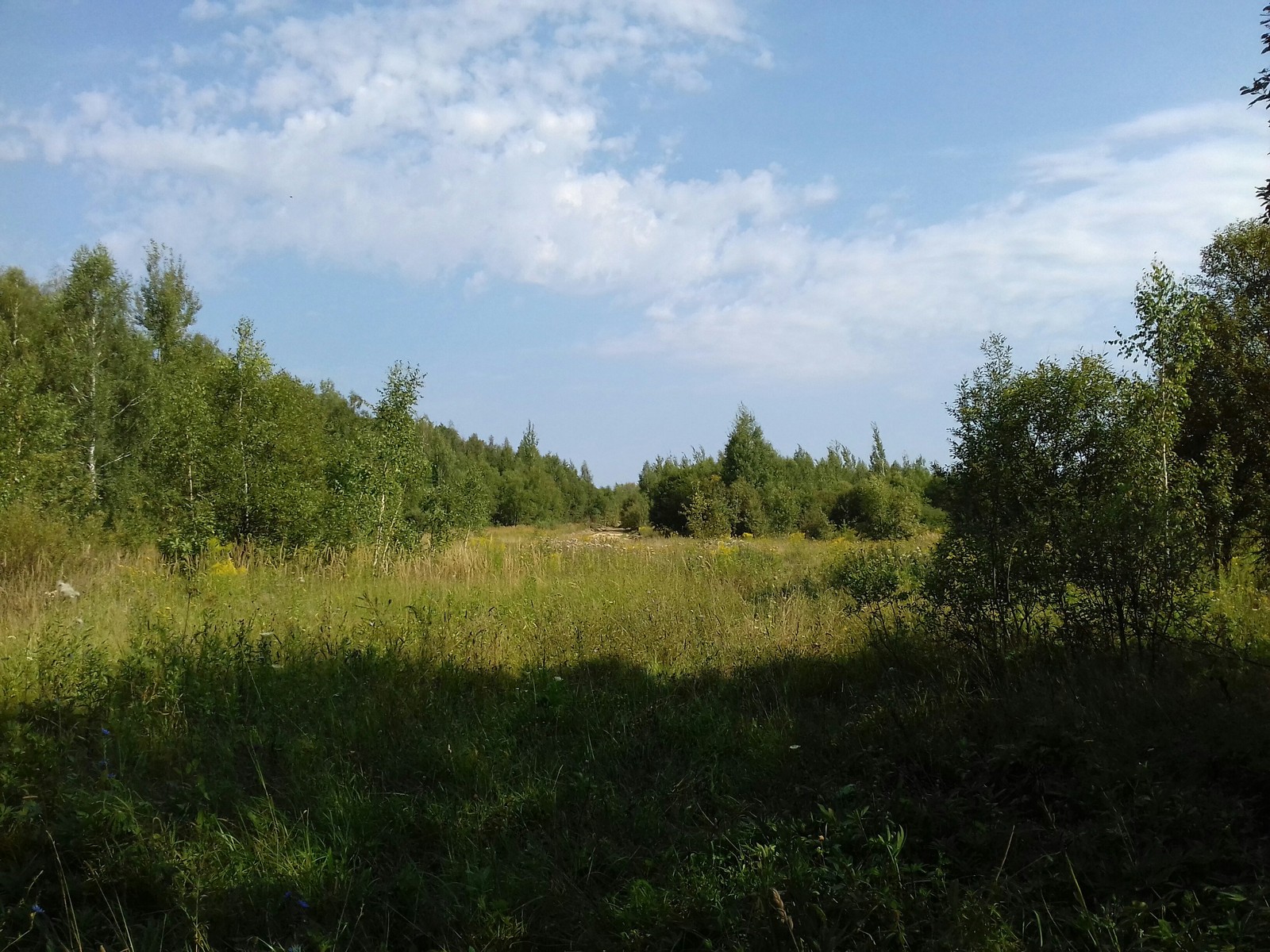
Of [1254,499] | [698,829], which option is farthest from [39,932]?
[1254,499]

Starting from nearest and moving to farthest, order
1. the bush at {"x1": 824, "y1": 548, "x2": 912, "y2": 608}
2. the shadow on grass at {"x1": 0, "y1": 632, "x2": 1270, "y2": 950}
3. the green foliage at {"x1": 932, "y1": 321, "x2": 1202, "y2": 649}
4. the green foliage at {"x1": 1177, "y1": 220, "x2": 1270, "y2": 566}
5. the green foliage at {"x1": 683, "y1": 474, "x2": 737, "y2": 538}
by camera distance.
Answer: the shadow on grass at {"x1": 0, "y1": 632, "x2": 1270, "y2": 950} → the green foliage at {"x1": 932, "y1": 321, "x2": 1202, "y2": 649} → the bush at {"x1": 824, "y1": 548, "x2": 912, "y2": 608} → the green foliage at {"x1": 1177, "y1": 220, "x2": 1270, "y2": 566} → the green foliage at {"x1": 683, "y1": 474, "x2": 737, "y2": 538}

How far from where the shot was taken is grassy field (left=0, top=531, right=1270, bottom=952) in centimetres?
293

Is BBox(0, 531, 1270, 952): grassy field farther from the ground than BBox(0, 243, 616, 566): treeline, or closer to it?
closer to it

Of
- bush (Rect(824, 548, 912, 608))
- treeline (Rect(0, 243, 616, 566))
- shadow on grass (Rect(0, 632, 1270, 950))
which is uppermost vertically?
treeline (Rect(0, 243, 616, 566))

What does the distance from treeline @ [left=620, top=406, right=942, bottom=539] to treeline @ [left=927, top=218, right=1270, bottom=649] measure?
14505mm

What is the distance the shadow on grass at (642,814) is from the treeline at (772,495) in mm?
15949

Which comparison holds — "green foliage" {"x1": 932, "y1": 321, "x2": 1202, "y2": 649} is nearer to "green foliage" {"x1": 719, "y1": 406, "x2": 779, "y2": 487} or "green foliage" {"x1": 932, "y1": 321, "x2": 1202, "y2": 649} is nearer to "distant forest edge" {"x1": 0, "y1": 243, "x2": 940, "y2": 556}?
"distant forest edge" {"x1": 0, "y1": 243, "x2": 940, "y2": 556}

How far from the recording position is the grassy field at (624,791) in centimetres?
293

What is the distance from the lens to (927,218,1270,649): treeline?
5.46 m

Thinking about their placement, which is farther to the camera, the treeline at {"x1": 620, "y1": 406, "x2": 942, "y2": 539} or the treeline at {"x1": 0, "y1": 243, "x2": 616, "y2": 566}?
the treeline at {"x1": 620, "y1": 406, "x2": 942, "y2": 539}

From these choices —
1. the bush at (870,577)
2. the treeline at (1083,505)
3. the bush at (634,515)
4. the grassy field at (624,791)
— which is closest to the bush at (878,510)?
the bush at (870,577)

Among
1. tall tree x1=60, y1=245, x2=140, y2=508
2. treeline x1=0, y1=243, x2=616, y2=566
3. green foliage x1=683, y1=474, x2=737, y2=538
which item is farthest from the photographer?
tall tree x1=60, y1=245, x2=140, y2=508

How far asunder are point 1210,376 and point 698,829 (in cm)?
970

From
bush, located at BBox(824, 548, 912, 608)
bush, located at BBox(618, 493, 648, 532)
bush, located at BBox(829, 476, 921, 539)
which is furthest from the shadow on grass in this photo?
bush, located at BBox(618, 493, 648, 532)
